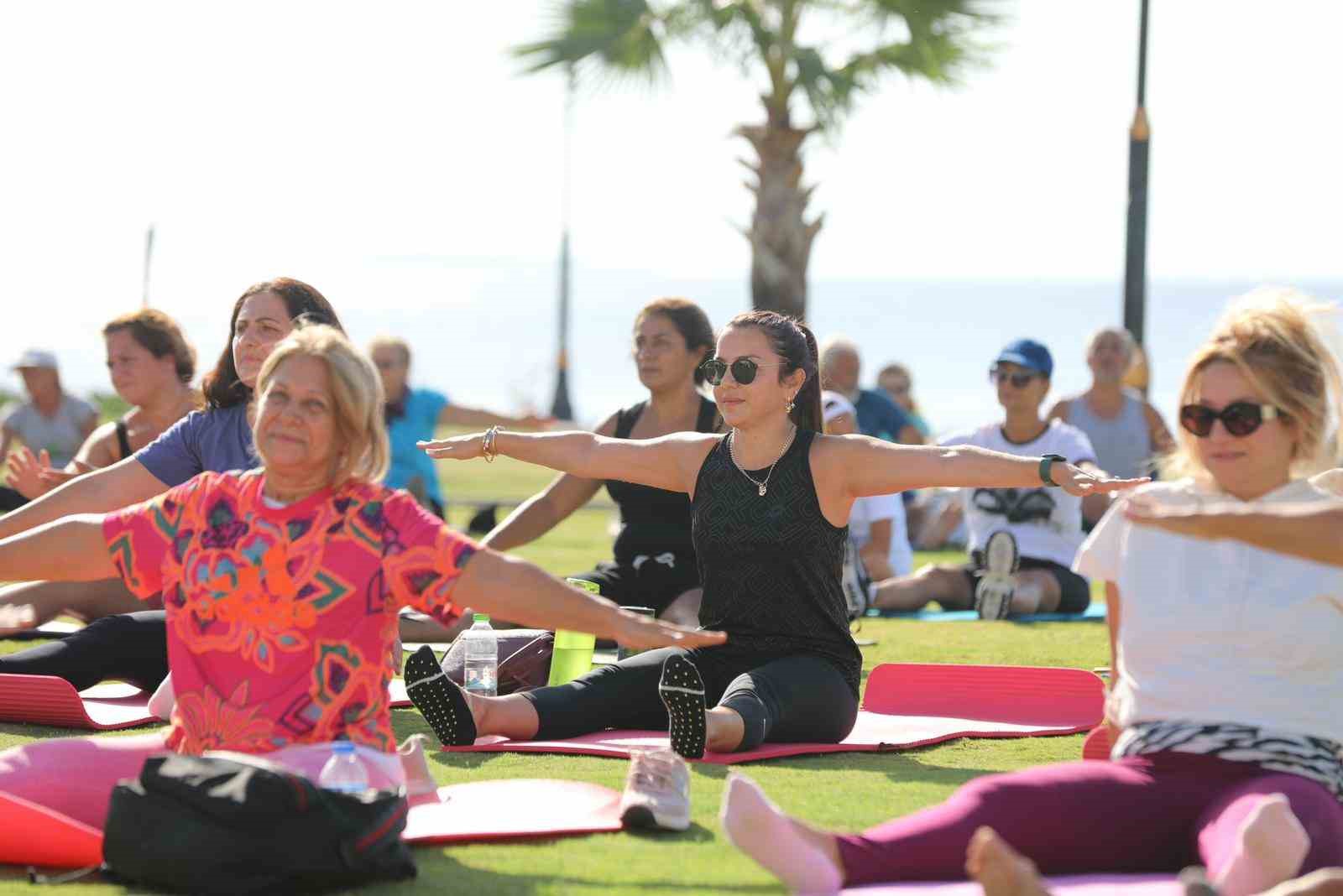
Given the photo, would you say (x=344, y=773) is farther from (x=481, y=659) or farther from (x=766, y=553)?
(x=481, y=659)

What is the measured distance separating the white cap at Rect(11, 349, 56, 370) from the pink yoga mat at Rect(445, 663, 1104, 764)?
9.31 metres

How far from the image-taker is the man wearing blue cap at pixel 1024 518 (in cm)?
1065

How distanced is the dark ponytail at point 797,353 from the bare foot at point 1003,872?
9.86ft

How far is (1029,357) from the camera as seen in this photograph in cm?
1075

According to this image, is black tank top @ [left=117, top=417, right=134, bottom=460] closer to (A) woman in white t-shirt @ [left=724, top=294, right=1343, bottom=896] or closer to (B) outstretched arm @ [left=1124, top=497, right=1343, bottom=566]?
(A) woman in white t-shirt @ [left=724, top=294, right=1343, bottom=896]

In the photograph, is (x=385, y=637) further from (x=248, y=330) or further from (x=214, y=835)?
(x=248, y=330)

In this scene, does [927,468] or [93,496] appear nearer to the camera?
[927,468]

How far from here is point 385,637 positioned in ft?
14.1

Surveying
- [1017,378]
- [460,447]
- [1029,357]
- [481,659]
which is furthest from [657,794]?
[1029,357]

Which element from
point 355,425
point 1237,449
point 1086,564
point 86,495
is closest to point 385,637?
point 355,425

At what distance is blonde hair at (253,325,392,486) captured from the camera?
4.26 metres

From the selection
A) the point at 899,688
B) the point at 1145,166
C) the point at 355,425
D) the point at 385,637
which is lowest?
the point at 899,688

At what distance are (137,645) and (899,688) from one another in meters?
2.85

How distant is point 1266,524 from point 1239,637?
0.34m
